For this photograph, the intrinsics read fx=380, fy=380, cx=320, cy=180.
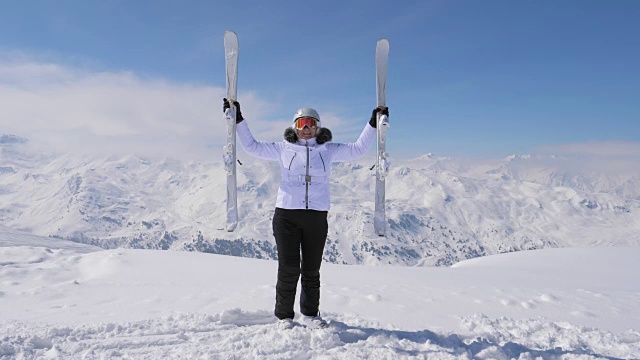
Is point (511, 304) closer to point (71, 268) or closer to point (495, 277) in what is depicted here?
point (495, 277)

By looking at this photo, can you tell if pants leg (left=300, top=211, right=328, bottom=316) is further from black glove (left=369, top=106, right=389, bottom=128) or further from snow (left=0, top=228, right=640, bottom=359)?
black glove (left=369, top=106, right=389, bottom=128)

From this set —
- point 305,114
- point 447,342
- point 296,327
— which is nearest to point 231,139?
point 305,114

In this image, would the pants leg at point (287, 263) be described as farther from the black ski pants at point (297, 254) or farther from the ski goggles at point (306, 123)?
the ski goggles at point (306, 123)

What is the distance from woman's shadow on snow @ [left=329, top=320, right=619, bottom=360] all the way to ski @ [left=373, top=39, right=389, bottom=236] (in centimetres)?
189


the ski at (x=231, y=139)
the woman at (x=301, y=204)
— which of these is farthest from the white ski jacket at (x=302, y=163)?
the ski at (x=231, y=139)

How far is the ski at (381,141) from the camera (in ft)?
21.5

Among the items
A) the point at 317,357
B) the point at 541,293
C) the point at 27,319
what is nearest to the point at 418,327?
the point at 317,357

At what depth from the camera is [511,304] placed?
23.1ft

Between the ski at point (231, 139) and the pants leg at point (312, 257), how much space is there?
1582 millimetres

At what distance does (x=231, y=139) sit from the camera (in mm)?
6500

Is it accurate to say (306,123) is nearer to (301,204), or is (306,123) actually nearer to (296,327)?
(301,204)

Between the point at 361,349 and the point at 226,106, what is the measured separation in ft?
13.1

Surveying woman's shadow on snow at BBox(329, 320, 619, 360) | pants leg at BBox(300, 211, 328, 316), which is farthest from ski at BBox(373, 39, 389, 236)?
woman's shadow on snow at BBox(329, 320, 619, 360)

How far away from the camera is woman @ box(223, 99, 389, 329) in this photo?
5383 mm
